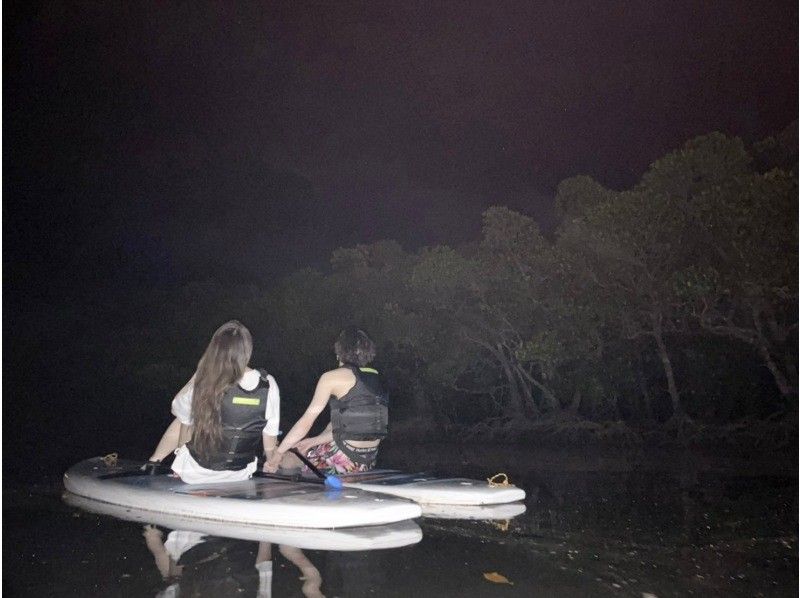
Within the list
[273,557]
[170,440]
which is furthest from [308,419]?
[273,557]

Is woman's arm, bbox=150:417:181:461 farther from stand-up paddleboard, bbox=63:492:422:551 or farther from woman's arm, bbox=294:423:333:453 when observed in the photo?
woman's arm, bbox=294:423:333:453

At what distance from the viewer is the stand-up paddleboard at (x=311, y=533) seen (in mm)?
3623

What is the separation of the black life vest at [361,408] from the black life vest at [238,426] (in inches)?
19.6

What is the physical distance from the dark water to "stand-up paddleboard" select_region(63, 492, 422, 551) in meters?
0.10

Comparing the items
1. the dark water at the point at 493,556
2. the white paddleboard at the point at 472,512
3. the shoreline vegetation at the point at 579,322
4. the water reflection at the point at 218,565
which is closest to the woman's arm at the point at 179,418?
the dark water at the point at 493,556

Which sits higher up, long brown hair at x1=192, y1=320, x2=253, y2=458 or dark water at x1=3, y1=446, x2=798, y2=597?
long brown hair at x1=192, y1=320, x2=253, y2=458

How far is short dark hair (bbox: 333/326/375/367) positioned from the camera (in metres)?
4.71

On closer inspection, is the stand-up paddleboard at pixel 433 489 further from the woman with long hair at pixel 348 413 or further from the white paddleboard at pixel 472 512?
the woman with long hair at pixel 348 413

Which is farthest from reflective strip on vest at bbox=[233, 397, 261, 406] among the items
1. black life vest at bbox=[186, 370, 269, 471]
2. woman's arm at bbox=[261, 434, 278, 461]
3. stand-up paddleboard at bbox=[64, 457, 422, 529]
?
stand-up paddleboard at bbox=[64, 457, 422, 529]

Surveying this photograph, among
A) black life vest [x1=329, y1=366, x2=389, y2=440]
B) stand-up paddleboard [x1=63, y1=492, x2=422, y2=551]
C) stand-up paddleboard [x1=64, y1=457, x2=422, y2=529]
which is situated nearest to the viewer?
stand-up paddleboard [x1=63, y1=492, x2=422, y2=551]

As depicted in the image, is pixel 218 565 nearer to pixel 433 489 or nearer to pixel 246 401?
pixel 246 401

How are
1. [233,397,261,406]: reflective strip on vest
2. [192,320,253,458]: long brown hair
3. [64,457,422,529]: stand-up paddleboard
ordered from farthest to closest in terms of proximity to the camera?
[233,397,261,406]: reflective strip on vest < [192,320,253,458]: long brown hair < [64,457,422,529]: stand-up paddleboard

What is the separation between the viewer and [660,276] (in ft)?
38.9

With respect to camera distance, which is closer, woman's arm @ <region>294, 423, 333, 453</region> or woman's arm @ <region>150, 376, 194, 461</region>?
woman's arm @ <region>150, 376, 194, 461</region>
